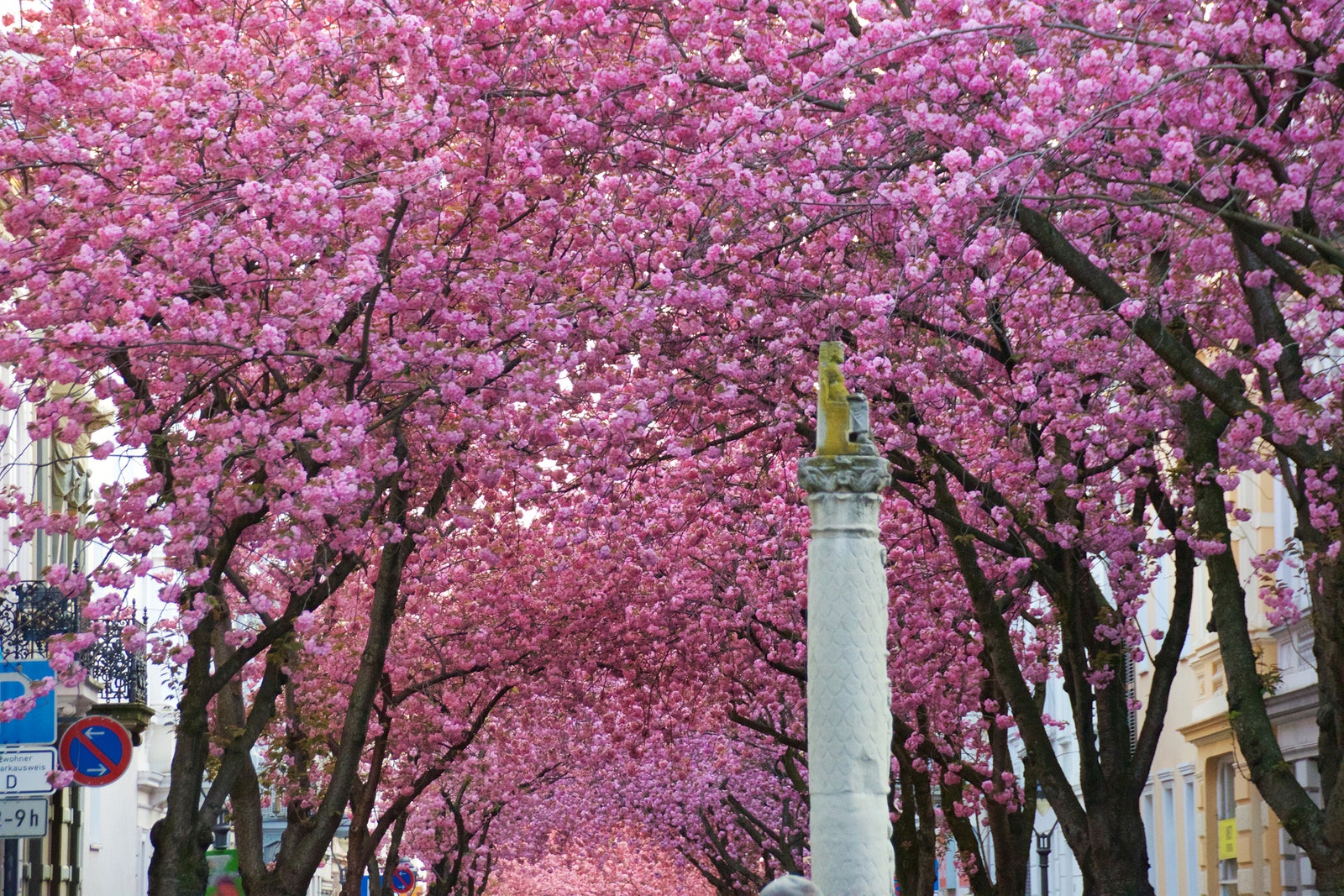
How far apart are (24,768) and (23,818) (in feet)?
1.10

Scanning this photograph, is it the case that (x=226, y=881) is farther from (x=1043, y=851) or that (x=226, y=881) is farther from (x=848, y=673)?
(x=1043, y=851)

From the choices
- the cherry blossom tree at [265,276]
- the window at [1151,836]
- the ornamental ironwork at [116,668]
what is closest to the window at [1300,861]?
the window at [1151,836]

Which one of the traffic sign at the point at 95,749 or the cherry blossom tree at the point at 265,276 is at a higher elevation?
the cherry blossom tree at the point at 265,276

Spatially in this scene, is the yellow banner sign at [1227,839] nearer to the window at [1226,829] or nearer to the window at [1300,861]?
the window at [1226,829]

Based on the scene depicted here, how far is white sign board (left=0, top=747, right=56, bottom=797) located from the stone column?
7.04 metres

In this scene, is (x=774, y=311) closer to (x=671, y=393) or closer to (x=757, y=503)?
(x=671, y=393)

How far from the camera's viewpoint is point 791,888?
675 cm

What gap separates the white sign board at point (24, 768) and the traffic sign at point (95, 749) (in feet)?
5.10

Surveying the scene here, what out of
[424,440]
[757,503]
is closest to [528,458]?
[424,440]

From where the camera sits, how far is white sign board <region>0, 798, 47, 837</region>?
13445 millimetres

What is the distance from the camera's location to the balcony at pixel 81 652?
2147 centimetres

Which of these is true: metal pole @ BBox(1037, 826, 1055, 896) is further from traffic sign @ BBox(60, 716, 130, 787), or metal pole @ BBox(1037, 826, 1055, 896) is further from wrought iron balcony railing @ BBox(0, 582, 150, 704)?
traffic sign @ BBox(60, 716, 130, 787)

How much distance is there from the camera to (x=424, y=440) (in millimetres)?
16156

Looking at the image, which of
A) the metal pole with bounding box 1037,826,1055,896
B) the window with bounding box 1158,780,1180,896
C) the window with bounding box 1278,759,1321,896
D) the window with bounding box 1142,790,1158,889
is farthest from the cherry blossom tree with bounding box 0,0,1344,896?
the window with bounding box 1142,790,1158,889
